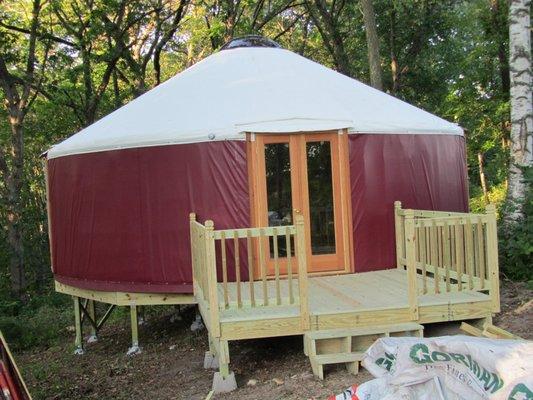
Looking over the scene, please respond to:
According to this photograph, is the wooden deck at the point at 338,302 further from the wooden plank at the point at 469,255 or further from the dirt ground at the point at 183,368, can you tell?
the dirt ground at the point at 183,368

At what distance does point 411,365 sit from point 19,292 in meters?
10.7

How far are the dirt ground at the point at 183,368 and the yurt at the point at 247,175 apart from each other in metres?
0.88

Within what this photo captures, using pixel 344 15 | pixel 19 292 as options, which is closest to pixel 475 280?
pixel 19 292

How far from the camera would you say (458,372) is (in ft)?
8.64

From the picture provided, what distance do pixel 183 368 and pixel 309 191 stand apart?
2245 mm

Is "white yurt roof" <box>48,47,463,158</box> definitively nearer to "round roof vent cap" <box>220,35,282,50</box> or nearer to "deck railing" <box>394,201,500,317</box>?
"round roof vent cap" <box>220,35,282,50</box>

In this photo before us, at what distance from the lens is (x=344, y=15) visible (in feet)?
54.4

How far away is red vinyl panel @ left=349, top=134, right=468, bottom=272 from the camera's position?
586cm

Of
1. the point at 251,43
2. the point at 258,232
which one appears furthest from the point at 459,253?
the point at 251,43

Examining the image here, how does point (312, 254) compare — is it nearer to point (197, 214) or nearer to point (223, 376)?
point (197, 214)

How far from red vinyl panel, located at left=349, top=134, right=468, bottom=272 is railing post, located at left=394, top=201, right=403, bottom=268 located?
2.2 inches

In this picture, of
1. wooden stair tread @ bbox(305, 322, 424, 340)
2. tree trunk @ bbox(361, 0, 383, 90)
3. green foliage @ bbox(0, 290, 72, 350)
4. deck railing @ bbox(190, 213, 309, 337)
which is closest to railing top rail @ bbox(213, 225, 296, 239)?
deck railing @ bbox(190, 213, 309, 337)

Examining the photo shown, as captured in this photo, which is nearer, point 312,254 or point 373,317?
point 373,317

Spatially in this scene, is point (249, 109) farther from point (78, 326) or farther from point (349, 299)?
point (78, 326)
